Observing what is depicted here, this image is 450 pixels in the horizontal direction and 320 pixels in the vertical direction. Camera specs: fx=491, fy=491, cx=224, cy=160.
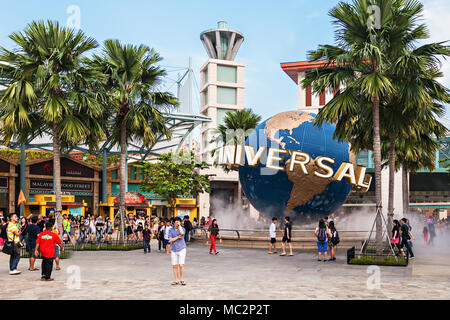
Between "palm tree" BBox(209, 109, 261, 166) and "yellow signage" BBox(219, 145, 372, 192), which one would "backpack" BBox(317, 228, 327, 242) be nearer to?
"yellow signage" BBox(219, 145, 372, 192)

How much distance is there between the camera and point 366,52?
16641mm

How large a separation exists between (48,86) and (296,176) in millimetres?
11907

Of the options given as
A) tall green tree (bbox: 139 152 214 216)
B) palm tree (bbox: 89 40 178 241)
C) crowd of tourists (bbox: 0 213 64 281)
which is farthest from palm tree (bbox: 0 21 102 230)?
tall green tree (bbox: 139 152 214 216)

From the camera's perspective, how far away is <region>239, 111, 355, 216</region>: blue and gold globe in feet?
78.2

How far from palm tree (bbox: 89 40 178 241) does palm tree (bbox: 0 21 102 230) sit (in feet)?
5.48

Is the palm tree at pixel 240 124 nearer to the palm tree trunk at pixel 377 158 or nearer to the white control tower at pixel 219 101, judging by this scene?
the palm tree trunk at pixel 377 158

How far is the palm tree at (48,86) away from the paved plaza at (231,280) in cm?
510

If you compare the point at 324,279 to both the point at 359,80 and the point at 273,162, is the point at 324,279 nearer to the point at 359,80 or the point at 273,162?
the point at 359,80

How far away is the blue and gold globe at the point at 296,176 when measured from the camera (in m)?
23.8

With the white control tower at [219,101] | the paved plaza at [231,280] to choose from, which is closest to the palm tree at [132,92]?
the paved plaza at [231,280]

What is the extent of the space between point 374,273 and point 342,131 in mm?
6423

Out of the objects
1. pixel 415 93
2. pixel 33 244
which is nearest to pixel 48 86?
pixel 33 244

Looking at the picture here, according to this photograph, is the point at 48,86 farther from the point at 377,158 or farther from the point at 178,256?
the point at 377,158

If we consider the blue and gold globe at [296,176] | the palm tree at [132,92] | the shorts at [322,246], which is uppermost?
the palm tree at [132,92]
